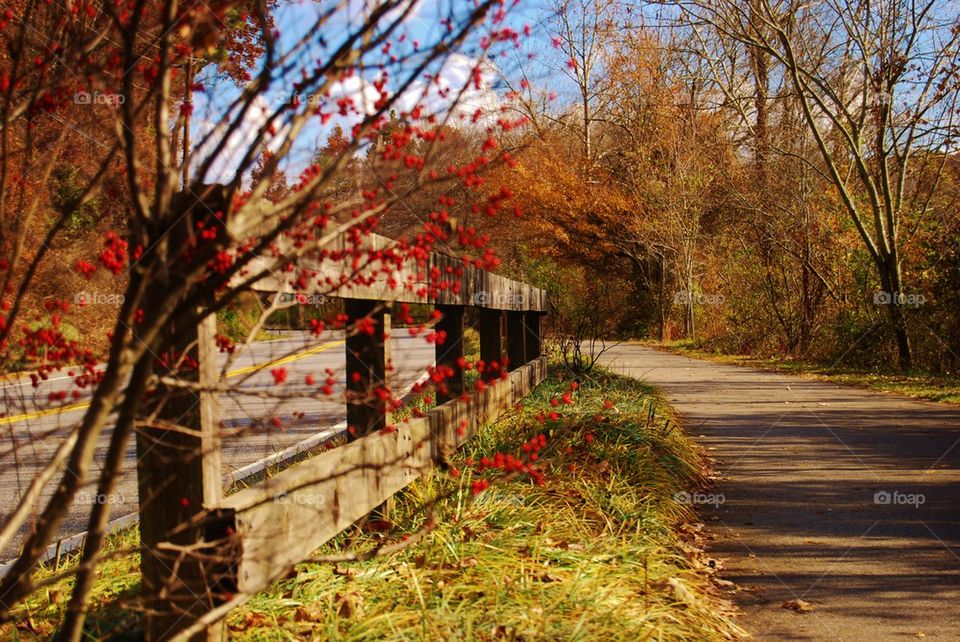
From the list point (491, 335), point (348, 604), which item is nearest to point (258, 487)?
point (348, 604)

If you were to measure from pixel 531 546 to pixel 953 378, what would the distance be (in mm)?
12040

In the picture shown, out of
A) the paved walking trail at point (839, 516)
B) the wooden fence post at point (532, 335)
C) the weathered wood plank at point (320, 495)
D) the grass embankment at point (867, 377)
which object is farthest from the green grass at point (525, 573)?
the grass embankment at point (867, 377)

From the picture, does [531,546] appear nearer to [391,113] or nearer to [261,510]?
[261,510]

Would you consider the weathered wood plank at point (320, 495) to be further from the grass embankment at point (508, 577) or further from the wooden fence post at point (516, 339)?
the wooden fence post at point (516, 339)

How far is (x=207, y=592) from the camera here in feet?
8.32

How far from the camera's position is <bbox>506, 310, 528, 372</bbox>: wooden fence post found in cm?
1057

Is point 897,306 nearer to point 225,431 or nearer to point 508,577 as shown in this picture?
point 508,577

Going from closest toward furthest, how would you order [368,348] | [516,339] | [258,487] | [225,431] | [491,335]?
[225,431] < [258,487] < [368,348] < [491,335] < [516,339]

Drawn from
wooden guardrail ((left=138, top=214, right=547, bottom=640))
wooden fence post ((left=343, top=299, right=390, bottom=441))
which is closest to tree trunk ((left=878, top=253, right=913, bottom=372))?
wooden guardrail ((left=138, top=214, right=547, bottom=640))

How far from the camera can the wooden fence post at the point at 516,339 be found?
34.7 ft

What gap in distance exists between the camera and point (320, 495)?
134 inches

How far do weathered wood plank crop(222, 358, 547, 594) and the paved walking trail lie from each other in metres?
1.78

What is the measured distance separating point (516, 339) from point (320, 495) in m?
7.33

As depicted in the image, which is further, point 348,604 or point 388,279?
point 348,604
